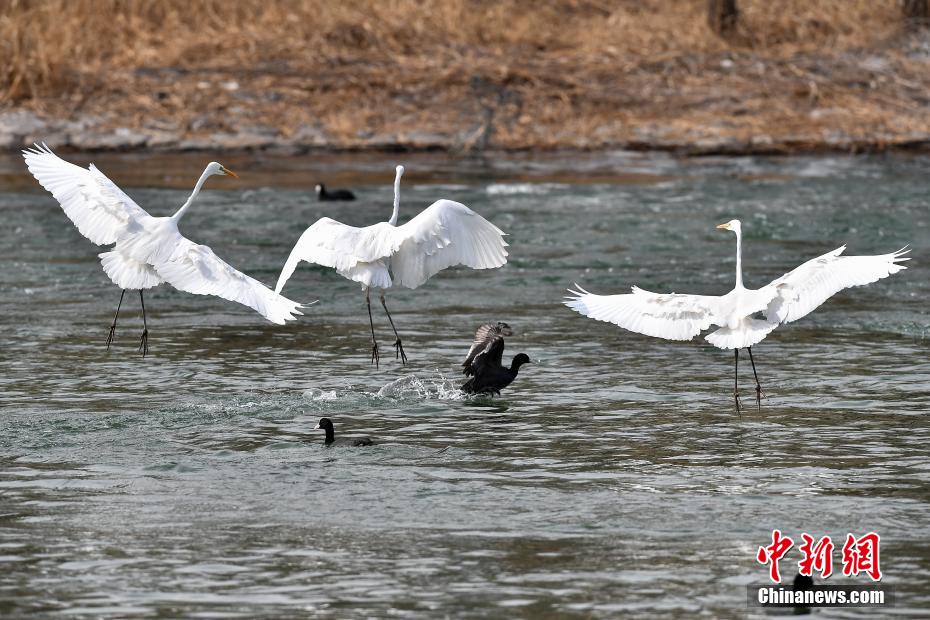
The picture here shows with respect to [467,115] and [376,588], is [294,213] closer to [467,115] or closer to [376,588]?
[467,115]

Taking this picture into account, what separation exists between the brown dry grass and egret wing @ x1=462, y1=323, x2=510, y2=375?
12.3 metres

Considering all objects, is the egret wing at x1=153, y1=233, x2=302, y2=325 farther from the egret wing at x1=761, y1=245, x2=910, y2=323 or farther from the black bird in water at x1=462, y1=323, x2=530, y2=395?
the egret wing at x1=761, y1=245, x2=910, y2=323

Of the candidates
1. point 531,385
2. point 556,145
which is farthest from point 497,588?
point 556,145

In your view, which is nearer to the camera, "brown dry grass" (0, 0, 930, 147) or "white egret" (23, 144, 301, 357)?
"white egret" (23, 144, 301, 357)

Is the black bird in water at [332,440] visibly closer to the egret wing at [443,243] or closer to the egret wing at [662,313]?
the egret wing at [662,313]

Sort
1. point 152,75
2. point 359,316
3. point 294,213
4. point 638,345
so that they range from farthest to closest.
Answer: point 152,75 < point 294,213 < point 359,316 < point 638,345

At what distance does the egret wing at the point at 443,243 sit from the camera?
39.7ft

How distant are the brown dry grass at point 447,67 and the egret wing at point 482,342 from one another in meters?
12.3

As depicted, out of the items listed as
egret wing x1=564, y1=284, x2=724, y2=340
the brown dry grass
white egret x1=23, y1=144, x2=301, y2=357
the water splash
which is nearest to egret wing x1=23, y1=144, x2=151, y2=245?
white egret x1=23, y1=144, x2=301, y2=357

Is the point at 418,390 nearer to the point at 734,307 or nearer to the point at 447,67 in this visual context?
the point at 734,307

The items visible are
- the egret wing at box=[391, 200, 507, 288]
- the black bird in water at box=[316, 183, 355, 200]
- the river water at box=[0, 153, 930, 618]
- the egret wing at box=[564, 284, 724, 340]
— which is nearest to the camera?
the river water at box=[0, 153, 930, 618]

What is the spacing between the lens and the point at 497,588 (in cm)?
750

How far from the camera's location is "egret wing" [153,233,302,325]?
35.1ft

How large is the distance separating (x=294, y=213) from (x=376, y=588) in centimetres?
1272
